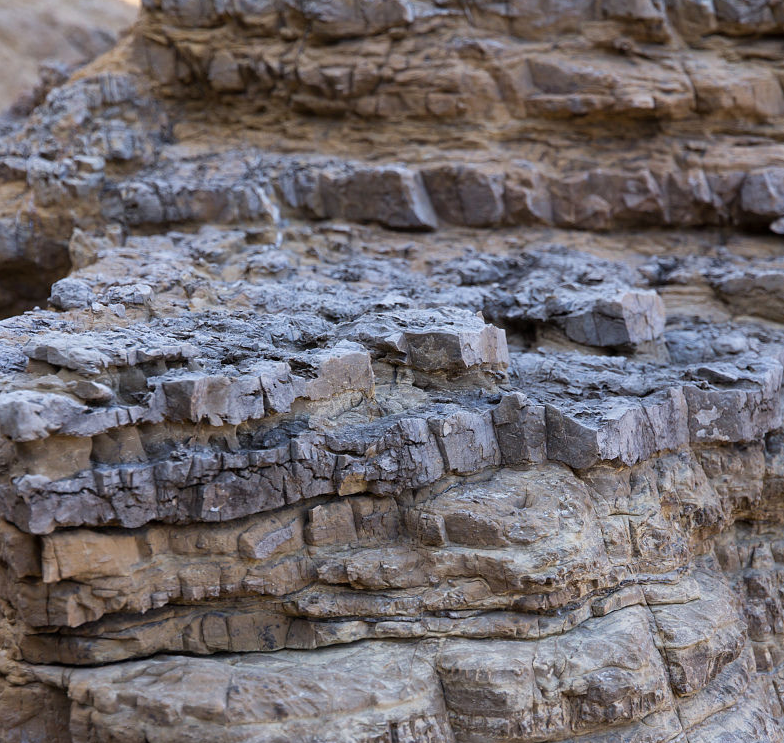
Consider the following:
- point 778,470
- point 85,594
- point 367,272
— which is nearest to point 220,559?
point 85,594

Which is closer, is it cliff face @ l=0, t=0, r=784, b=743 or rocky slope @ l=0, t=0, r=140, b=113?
cliff face @ l=0, t=0, r=784, b=743

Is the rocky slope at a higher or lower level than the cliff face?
higher

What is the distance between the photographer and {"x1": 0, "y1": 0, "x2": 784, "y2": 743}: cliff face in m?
5.85

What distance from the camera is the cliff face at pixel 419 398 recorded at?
19.2 feet

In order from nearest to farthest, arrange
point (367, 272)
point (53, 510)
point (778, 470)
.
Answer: point (53, 510) < point (778, 470) < point (367, 272)

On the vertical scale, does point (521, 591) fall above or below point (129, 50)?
below

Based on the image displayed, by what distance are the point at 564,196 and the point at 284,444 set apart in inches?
233

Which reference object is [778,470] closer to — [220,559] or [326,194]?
[220,559]

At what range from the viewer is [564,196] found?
10562mm

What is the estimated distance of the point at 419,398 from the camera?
6918mm

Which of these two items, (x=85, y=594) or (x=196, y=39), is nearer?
(x=85, y=594)

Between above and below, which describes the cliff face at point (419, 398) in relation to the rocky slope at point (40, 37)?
below

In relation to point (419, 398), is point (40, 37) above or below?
above

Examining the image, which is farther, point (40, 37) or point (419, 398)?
point (40, 37)
